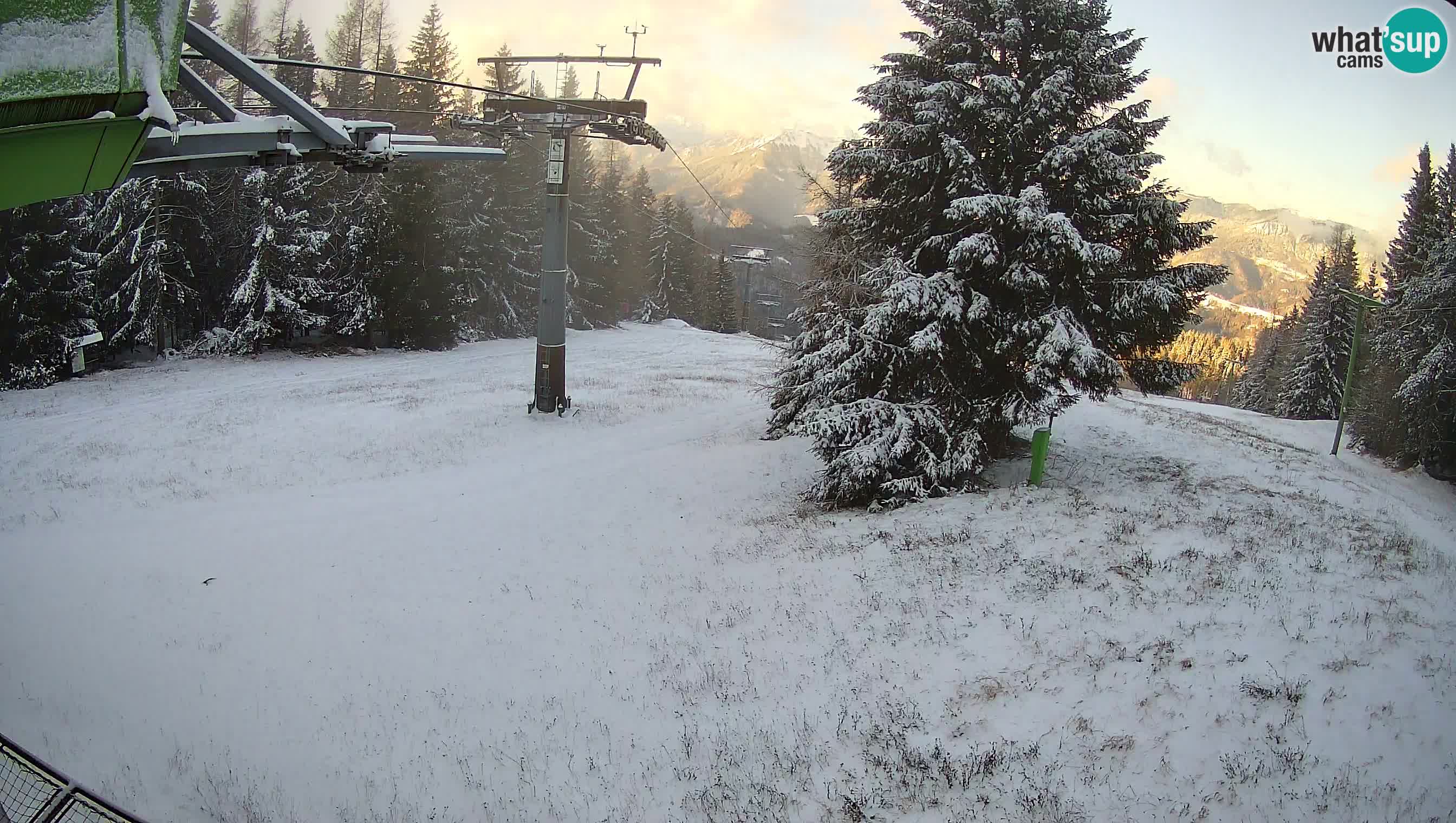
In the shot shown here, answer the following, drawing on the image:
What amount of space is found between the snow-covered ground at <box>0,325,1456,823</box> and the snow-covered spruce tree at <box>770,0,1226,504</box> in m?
1.49

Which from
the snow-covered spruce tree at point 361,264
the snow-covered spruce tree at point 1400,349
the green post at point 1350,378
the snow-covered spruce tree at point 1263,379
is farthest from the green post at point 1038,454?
the snow-covered spruce tree at point 1263,379

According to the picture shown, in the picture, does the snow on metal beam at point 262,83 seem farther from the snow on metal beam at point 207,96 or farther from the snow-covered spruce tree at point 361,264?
the snow-covered spruce tree at point 361,264

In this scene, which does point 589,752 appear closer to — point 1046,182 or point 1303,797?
point 1303,797

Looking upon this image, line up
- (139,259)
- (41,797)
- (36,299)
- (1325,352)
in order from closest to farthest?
(41,797) < (36,299) < (139,259) < (1325,352)

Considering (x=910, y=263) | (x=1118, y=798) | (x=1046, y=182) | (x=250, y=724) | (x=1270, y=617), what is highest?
(x=1046, y=182)

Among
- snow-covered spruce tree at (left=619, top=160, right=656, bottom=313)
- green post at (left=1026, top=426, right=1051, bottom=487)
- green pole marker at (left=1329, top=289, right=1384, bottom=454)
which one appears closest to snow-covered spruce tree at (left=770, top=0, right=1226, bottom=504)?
green post at (left=1026, top=426, right=1051, bottom=487)

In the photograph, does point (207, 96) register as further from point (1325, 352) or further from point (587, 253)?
point (1325, 352)

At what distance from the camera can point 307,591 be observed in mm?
10508

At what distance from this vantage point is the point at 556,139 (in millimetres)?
21453

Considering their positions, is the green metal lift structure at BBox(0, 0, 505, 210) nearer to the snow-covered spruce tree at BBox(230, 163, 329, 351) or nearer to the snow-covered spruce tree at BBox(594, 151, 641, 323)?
the snow-covered spruce tree at BBox(230, 163, 329, 351)

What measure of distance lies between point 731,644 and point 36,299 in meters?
30.2

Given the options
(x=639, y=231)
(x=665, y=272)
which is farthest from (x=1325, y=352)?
(x=639, y=231)

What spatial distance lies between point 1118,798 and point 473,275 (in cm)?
4751

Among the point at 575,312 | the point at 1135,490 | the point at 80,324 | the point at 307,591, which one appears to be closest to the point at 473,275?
the point at 575,312
